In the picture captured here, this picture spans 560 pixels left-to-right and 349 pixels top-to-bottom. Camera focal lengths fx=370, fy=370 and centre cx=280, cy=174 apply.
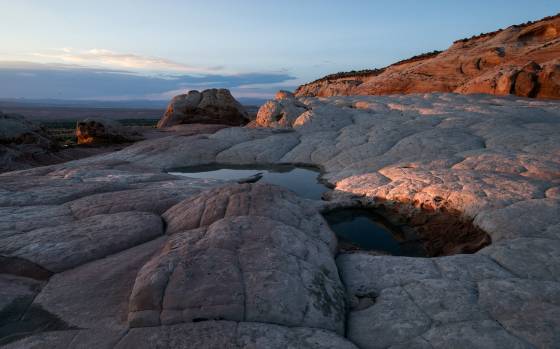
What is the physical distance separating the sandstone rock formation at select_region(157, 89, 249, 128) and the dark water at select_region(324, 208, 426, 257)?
23.2 m

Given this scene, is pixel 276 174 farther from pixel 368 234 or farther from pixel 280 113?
pixel 280 113

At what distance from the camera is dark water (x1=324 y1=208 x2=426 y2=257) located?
7.85 metres

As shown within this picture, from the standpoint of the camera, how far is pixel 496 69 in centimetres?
2783

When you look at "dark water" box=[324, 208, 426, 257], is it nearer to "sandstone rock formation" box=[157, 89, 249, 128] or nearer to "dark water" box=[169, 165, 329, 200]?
"dark water" box=[169, 165, 329, 200]

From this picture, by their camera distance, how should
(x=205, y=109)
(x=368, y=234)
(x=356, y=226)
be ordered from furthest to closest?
(x=205, y=109) < (x=356, y=226) < (x=368, y=234)

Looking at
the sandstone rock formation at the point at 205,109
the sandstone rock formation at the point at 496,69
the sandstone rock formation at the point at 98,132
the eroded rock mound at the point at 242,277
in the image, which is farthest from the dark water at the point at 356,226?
the sandstone rock formation at the point at 496,69

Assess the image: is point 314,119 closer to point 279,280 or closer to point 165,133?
point 165,133

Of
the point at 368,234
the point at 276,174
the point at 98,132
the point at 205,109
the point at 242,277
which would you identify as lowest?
the point at 368,234

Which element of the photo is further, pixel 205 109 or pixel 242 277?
pixel 205 109

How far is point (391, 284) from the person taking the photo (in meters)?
5.18

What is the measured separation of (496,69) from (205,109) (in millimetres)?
22818

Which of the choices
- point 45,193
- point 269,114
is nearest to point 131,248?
point 45,193

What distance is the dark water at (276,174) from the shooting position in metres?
11.8

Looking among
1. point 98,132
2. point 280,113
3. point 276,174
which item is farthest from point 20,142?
point 280,113
